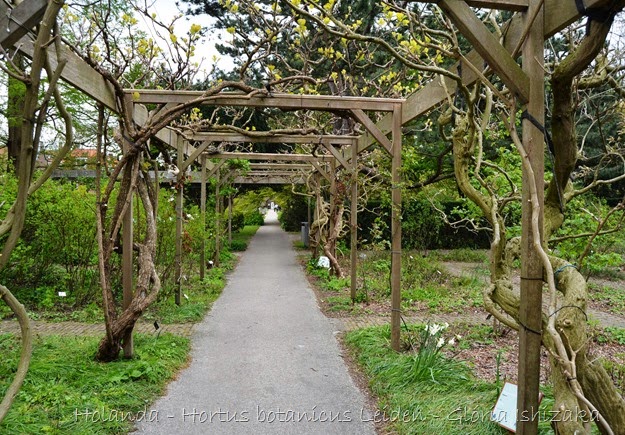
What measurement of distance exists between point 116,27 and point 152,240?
627cm

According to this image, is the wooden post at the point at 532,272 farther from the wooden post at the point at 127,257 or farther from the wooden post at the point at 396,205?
A: the wooden post at the point at 127,257

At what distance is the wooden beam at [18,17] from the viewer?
7.48ft

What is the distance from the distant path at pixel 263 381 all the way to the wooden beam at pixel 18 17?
8.60 feet

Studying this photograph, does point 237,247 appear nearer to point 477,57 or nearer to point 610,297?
point 610,297

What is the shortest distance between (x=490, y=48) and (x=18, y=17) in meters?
2.47

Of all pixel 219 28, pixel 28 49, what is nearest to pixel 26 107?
pixel 28 49

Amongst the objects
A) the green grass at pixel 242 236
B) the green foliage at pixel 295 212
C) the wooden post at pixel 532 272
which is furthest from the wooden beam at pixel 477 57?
the green foliage at pixel 295 212

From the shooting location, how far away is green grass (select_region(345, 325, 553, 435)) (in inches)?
122

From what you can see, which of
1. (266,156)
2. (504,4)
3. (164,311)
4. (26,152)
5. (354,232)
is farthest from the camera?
(266,156)

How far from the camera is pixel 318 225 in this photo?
12.2m

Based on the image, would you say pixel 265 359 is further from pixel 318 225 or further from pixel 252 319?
pixel 318 225

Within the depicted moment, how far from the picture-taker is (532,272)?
2434 mm

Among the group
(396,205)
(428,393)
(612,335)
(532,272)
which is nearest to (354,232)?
(396,205)

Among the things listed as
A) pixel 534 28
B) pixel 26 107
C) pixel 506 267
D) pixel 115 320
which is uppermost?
pixel 534 28
